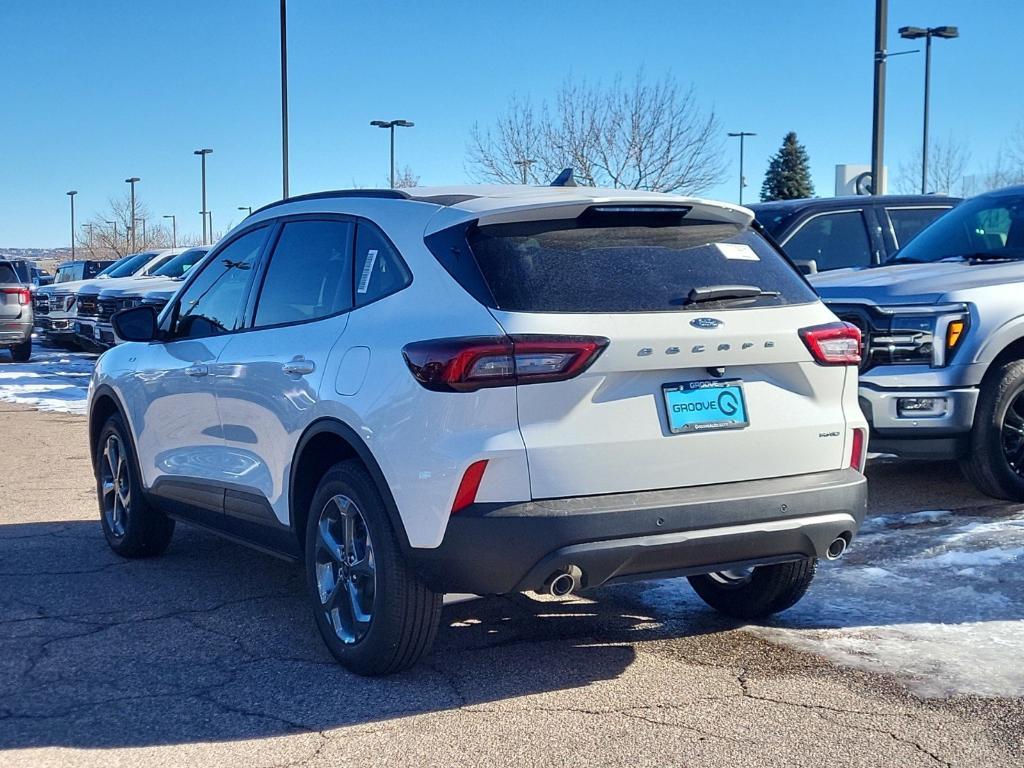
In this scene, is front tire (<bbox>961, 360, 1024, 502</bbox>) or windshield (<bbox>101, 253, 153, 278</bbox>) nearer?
front tire (<bbox>961, 360, 1024, 502</bbox>)

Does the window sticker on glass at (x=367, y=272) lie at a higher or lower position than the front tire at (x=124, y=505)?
higher

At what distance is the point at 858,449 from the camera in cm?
480

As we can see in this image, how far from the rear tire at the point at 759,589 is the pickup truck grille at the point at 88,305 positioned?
16.8 m

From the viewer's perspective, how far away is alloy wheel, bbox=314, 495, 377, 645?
4680 mm

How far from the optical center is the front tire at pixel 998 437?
291 inches

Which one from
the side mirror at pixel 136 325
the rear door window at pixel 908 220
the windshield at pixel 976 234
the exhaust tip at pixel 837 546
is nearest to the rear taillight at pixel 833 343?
the exhaust tip at pixel 837 546

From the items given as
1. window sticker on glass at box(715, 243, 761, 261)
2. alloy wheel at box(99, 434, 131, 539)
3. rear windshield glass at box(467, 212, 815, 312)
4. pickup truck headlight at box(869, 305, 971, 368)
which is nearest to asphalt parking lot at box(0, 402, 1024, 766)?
alloy wheel at box(99, 434, 131, 539)

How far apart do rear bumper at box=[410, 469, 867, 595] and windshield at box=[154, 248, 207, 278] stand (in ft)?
55.0

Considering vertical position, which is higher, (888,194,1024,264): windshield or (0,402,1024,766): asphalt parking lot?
(888,194,1024,264): windshield

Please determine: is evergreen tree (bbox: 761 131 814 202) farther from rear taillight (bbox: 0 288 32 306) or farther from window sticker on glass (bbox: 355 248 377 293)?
window sticker on glass (bbox: 355 248 377 293)

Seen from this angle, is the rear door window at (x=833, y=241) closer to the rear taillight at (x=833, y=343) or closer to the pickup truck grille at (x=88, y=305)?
the rear taillight at (x=833, y=343)

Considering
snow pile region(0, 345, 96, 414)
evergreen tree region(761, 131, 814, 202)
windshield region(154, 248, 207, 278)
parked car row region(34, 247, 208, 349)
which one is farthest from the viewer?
evergreen tree region(761, 131, 814, 202)

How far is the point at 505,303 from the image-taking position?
4.25m

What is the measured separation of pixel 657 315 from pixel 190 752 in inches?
79.9
